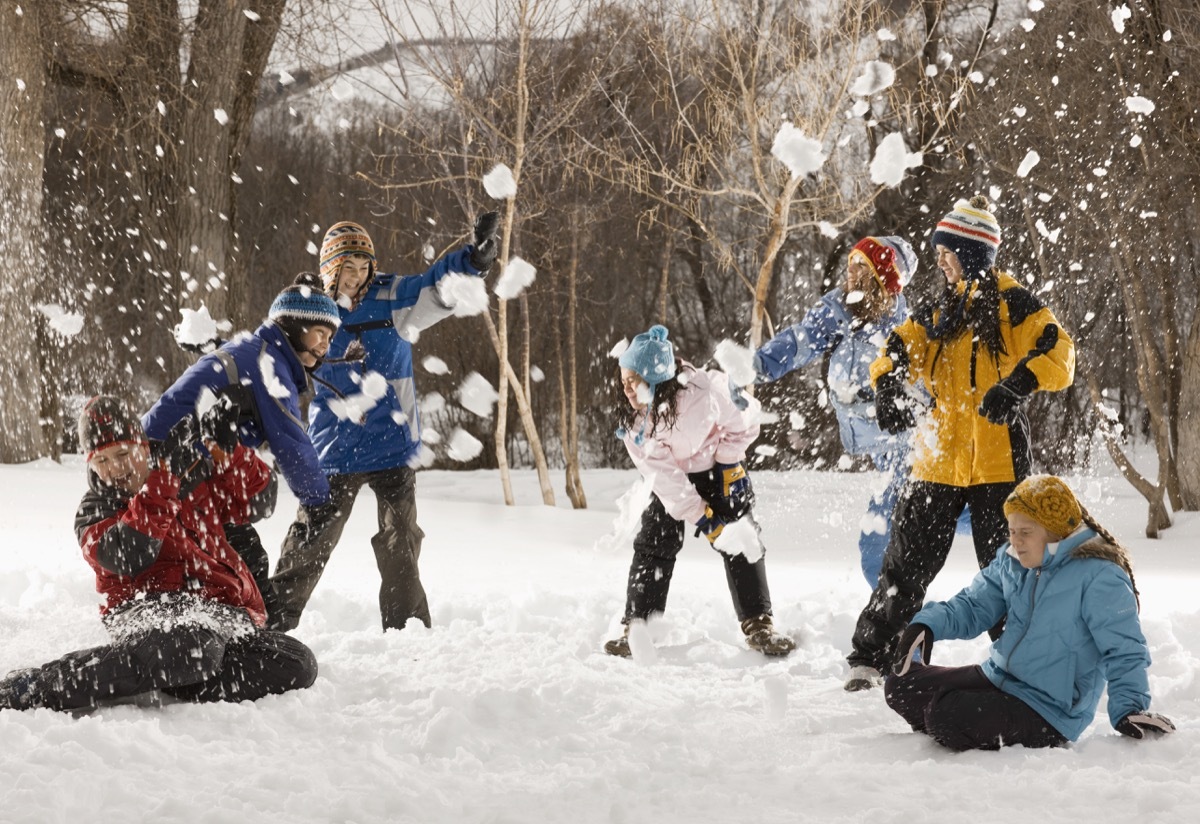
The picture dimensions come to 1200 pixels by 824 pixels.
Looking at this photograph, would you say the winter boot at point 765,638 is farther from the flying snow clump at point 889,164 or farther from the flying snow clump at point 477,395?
the flying snow clump at point 477,395

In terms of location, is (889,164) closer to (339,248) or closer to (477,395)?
(339,248)

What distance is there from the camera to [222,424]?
154 inches

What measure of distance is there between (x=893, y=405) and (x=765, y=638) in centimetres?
109

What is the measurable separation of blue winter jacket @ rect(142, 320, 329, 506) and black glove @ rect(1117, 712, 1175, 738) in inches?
106

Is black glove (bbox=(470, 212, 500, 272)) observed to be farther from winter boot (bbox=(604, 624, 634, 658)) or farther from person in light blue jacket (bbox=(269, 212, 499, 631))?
winter boot (bbox=(604, 624, 634, 658))

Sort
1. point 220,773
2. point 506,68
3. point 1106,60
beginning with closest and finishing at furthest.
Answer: point 220,773
point 1106,60
point 506,68

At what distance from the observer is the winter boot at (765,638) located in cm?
443

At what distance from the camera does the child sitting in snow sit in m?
4.57

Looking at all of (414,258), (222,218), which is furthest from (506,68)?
(414,258)

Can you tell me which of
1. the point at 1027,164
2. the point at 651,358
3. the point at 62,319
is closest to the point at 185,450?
the point at 651,358

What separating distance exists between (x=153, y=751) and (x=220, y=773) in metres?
0.21

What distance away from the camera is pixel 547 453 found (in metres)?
15.2

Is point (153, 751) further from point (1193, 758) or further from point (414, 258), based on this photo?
point (414, 258)

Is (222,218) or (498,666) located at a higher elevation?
(222,218)
